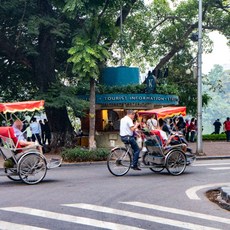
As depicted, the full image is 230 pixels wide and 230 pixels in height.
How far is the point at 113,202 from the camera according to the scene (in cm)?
1045

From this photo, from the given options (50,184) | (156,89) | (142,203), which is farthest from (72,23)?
(142,203)

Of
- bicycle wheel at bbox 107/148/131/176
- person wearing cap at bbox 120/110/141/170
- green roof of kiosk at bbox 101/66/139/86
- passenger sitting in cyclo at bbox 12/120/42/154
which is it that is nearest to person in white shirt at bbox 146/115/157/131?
person wearing cap at bbox 120/110/141/170

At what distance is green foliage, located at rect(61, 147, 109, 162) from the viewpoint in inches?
763

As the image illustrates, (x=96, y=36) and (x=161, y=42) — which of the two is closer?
(x=96, y=36)

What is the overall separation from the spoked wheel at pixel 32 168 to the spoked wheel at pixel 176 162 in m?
3.81

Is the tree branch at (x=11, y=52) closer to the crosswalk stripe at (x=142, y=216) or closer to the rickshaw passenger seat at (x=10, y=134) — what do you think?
the rickshaw passenger seat at (x=10, y=134)

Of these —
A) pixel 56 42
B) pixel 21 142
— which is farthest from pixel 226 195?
pixel 56 42

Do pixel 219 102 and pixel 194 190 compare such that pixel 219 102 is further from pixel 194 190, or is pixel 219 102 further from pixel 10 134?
pixel 10 134

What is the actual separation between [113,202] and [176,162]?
531cm

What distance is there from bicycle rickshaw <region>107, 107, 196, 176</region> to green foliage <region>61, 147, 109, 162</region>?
426 centimetres

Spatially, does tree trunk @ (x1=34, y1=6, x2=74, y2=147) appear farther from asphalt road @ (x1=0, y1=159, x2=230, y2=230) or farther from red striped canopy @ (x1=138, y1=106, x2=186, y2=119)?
asphalt road @ (x1=0, y1=159, x2=230, y2=230)

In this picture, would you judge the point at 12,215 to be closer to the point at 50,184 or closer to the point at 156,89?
the point at 50,184

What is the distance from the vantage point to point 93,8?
20531mm

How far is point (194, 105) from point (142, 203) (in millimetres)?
26114
